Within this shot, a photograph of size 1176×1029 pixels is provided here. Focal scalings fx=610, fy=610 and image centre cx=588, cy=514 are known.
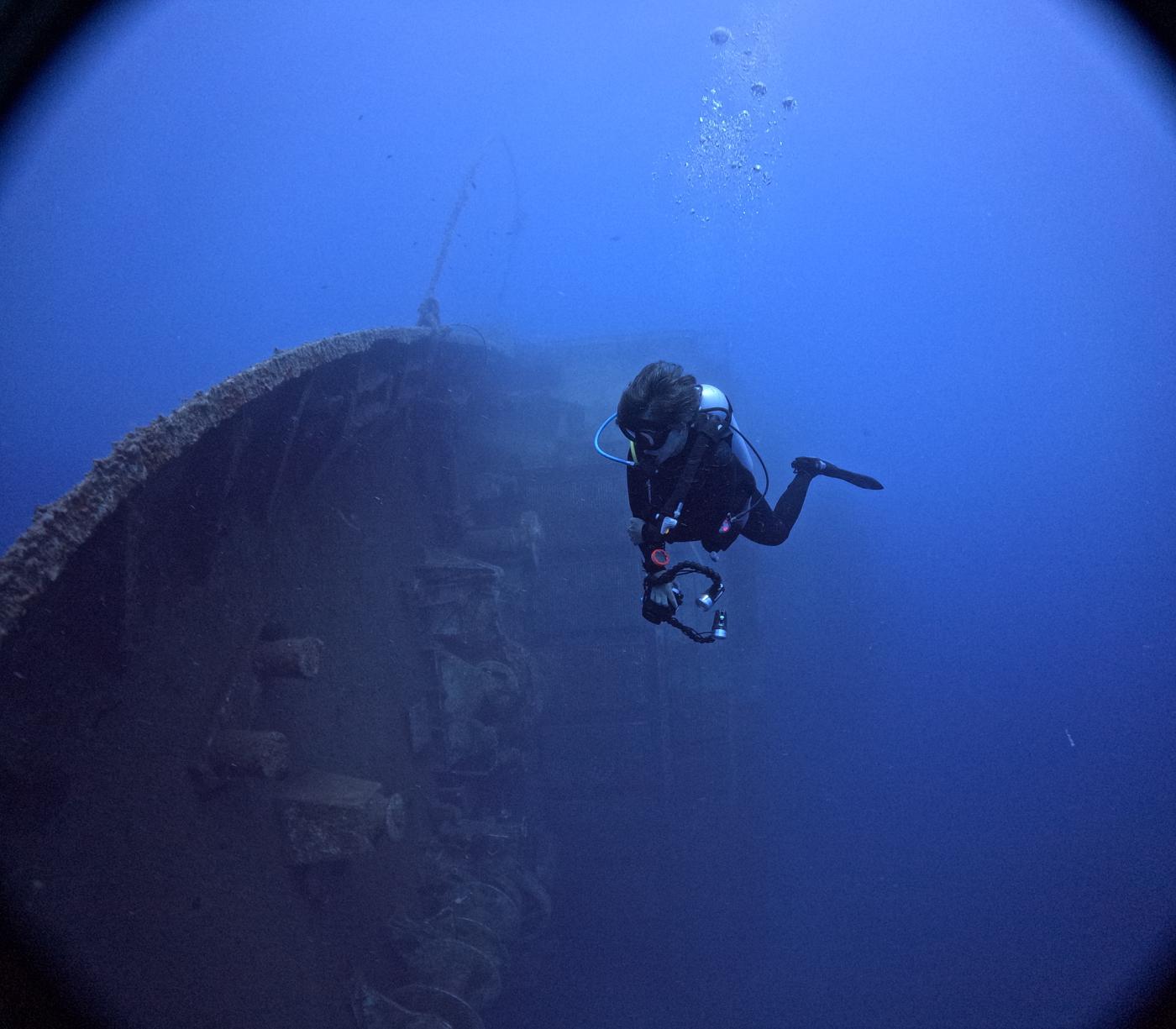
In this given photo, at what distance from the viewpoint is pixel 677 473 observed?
3.55 metres

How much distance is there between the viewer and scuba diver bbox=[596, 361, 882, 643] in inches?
131

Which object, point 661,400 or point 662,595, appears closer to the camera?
point 661,400

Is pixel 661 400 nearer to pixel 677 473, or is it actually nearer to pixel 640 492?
pixel 677 473

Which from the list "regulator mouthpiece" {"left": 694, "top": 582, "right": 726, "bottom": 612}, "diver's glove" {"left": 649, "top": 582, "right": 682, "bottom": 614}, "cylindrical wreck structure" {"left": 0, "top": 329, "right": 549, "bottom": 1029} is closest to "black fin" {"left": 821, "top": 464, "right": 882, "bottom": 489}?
"regulator mouthpiece" {"left": 694, "top": 582, "right": 726, "bottom": 612}

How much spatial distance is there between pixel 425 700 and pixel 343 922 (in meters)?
1.72

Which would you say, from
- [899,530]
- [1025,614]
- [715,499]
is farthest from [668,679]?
[899,530]

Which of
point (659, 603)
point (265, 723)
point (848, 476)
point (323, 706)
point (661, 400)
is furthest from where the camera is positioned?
point (848, 476)

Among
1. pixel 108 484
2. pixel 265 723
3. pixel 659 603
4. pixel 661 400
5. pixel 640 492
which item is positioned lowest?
pixel 265 723

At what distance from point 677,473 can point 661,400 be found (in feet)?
1.57

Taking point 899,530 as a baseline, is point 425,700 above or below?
below

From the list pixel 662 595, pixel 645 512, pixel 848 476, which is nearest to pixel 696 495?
pixel 645 512

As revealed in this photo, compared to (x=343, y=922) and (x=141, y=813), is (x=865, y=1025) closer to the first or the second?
(x=343, y=922)

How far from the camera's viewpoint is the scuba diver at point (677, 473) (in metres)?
3.32

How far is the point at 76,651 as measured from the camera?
2.42 meters
